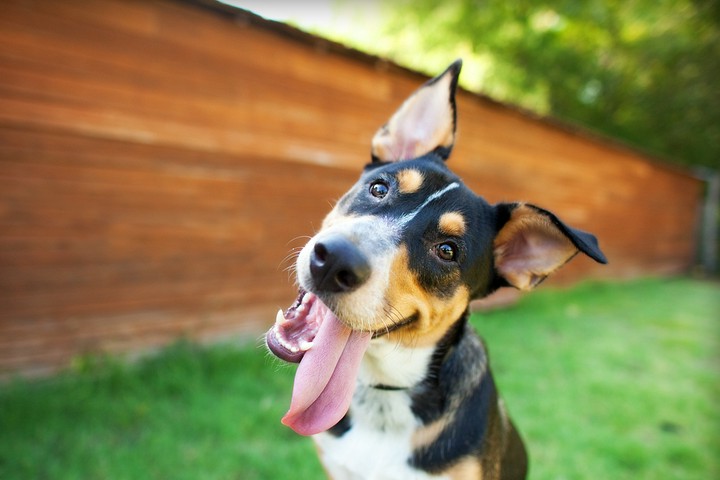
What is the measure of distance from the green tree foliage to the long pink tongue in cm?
1834

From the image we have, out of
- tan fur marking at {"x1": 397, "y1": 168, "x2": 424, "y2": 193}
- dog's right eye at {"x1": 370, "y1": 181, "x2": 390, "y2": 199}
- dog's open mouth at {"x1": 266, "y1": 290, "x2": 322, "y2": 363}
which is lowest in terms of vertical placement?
dog's open mouth at {"x1": 266, "y1": 290, "x2": 322, "y2": 363}

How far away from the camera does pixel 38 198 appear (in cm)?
404

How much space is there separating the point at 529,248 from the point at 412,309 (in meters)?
0.82

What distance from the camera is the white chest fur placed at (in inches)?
86.2

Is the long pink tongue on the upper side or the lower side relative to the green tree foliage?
lower

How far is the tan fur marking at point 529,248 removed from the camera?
225 centimetres

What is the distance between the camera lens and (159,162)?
15.4 ft

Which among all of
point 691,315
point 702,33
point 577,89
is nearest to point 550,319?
point 691,315

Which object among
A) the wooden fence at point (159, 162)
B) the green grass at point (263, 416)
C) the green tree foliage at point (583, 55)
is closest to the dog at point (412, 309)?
the green grass at point (263, 416)

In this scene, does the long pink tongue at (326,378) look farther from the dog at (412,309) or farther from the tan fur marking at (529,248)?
the tan fur marking at (529,248)

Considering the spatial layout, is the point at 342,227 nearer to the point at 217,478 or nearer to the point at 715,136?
the point at 217,478

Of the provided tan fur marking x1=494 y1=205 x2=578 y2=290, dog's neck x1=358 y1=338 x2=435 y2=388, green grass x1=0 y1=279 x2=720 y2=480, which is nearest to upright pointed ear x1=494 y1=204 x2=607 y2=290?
tan fur marking x1=494 y1=205 x2=578 y2=290

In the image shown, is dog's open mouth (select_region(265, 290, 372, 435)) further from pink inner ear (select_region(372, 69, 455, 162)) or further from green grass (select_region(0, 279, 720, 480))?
green grass (select_region(0, 279, 720, 480))

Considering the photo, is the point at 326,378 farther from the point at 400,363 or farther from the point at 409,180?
the point at 409,180
